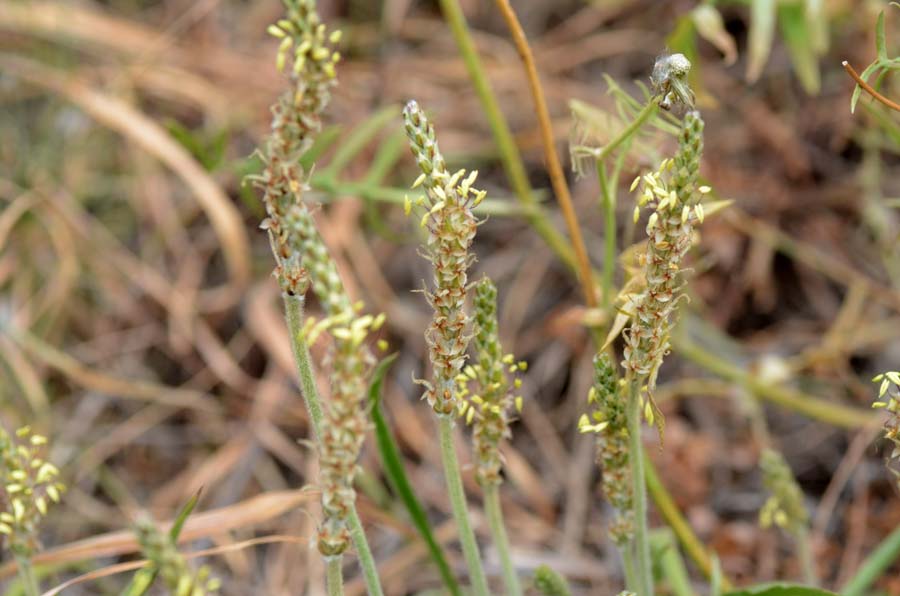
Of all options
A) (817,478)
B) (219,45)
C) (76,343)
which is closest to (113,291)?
(76,343)

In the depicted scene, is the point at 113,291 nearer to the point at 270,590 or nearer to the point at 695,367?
the point at 270,590

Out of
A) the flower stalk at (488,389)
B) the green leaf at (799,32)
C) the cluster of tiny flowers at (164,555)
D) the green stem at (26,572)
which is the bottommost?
the green stem at (26,572)

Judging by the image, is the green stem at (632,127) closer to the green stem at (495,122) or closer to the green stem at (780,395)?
the green stem at (495,122)

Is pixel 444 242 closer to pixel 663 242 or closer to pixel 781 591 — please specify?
pixel 663 242

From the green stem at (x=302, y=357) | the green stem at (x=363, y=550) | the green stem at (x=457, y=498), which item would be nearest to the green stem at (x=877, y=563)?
the green stem at (x=457, y=498)

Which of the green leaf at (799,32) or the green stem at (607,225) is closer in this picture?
the green stem at (607,225)

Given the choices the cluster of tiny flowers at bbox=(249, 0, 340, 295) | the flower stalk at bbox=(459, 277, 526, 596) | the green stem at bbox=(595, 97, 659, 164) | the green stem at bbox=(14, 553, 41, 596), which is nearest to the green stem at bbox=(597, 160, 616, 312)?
the green stem at bbox=(595, 97, 659, 164)
